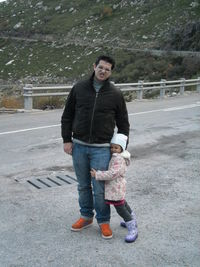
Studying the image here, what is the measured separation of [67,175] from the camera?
7.36 metres

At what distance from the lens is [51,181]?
6949 millimetres

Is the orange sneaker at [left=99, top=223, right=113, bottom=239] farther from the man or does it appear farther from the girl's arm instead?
the girl's arm

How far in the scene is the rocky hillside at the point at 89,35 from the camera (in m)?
60.3

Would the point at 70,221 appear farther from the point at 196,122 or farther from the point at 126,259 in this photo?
the point at 196,122

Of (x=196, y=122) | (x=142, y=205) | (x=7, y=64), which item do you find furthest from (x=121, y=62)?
(x=142, y=205)

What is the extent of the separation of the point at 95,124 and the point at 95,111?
0.13 metres

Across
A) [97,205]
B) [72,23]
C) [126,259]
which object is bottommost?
[126,259]

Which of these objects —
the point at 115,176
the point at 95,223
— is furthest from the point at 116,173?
the point at 95,223

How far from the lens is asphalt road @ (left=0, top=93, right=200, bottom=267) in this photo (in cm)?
442

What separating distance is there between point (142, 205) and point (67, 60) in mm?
65383

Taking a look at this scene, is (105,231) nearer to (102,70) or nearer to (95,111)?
(95,111)

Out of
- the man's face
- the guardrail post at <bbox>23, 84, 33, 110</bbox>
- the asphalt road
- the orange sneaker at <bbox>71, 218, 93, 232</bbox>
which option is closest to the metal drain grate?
the asphalt road

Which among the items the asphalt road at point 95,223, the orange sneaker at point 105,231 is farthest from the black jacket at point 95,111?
the asphalt road at point 95,223

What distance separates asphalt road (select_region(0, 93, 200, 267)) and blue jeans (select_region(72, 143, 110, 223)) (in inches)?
10.3
